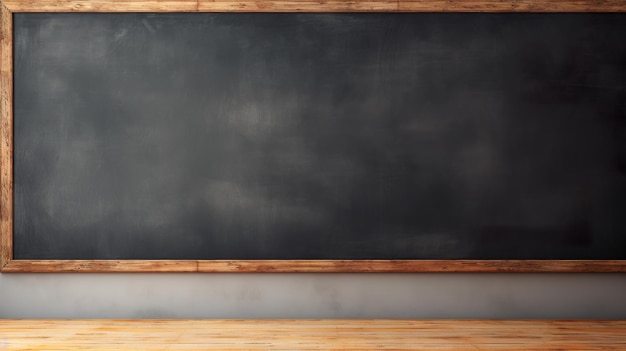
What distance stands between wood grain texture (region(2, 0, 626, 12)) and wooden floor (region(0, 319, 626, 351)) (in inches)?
66.0

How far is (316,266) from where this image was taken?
115 inches

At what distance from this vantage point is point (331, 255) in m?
2.95

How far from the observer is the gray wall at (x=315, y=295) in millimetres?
2939

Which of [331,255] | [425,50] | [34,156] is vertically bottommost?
[331,255]

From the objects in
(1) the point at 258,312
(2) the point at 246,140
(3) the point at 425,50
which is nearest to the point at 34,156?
(2) the point at 246,140

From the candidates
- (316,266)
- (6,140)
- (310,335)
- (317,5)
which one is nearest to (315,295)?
(316,266)

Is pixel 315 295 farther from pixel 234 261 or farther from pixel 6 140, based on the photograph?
pixel 6 140

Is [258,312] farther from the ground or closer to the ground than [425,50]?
closer to the ground

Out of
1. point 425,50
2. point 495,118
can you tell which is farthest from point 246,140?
point 495,118

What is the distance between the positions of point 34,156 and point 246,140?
116cm

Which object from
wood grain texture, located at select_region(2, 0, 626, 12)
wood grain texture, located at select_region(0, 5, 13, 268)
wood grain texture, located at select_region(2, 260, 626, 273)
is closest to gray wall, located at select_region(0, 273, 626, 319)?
wood grain texture, located at select_region(2, 260, 626, 273)

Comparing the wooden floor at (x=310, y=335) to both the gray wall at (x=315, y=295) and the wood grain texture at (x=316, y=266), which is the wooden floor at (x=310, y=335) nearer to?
the gray wall at (x=315, y=295)

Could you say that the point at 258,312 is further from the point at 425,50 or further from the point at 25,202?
the point at 425,50

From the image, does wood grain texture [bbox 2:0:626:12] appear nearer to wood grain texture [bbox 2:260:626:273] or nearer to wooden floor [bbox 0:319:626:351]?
wood grain texture [bbox 2:260:626:273]
